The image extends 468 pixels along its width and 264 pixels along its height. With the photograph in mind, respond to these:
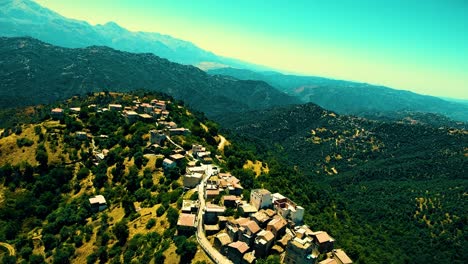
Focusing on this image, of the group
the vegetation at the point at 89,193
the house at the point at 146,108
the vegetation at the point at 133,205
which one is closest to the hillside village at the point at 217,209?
the vegetation at the point at 89,193

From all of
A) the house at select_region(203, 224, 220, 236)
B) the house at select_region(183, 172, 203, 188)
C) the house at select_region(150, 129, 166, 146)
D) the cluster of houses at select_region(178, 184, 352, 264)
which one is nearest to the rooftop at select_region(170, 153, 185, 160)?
the house at select_region(183, 172, 203, 188)

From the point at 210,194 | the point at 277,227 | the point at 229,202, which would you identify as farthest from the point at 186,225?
the point at 277,227

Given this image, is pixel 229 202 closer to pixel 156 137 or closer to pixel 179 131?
pixel 156 137

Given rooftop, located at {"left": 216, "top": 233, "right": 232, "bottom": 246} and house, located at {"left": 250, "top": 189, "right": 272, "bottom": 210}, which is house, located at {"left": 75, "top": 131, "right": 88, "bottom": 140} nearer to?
house, located at {"left": 250, "top": 189, "right": 272, "bottom": 210}

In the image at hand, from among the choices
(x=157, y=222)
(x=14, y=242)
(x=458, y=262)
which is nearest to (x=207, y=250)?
(x=157, y=222)

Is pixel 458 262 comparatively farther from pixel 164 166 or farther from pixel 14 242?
pixel 14 242

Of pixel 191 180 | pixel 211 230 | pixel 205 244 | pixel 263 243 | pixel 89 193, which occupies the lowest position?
pixel 89 193

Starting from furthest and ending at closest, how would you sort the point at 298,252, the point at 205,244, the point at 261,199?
1. the point at 261,199
2. the point at 205,244
3. the point at 298,252
